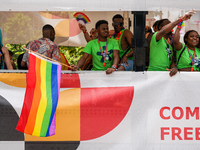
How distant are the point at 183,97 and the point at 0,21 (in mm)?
4544

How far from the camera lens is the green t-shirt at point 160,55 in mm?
4332

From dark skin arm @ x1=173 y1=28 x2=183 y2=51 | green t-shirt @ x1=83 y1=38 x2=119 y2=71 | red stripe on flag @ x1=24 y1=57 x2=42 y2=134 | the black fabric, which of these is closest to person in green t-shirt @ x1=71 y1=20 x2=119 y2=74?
green t-shirt @ x1=83 y1=38 x2=119 y2=71

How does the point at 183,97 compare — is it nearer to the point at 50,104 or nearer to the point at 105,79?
the point at 105,79

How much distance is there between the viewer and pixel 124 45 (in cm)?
500

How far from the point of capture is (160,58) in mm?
4344

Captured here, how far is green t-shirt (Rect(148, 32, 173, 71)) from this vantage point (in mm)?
4332

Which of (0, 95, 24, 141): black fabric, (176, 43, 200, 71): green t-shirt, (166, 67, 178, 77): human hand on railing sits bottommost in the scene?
(0, 95, 24, 141): black fabric

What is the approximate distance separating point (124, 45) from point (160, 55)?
849 millimetres

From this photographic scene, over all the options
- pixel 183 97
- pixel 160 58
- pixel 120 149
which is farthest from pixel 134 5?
pixel 120 149

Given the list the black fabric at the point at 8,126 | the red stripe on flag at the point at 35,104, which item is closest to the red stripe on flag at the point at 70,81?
the red stripe on flag at the point at 35,104

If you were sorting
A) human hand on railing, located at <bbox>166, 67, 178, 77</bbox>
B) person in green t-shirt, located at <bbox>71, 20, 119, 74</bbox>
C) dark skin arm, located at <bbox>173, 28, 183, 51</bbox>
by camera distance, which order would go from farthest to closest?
1. person in green t-shirt, located at <bbox>71, 20, 119, 74</bbox>
2. dark skin arm, located at <bbox>173, 28, 183, 51</bbox>
3. human hand on railing, located at <bbox>166, 67, 178, 77</bbox>

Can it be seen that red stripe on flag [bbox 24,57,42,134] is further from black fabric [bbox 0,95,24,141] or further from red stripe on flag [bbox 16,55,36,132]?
black fabric [bbox 0,95,24,141]

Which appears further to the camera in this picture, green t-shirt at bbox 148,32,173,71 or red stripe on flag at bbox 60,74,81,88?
green t-shirt at bbox 148,32,173,71

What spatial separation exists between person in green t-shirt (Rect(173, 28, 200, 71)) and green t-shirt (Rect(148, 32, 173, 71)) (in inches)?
5.9
